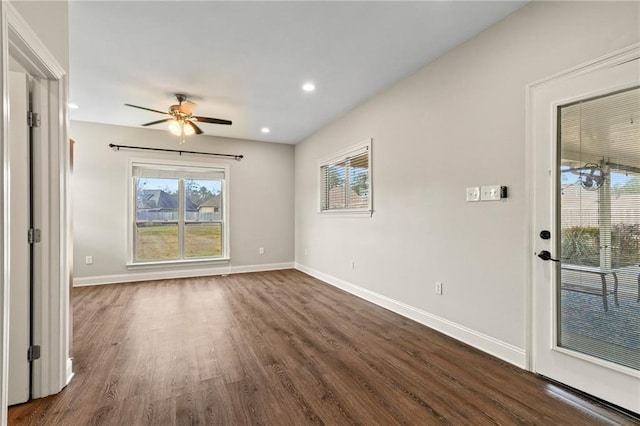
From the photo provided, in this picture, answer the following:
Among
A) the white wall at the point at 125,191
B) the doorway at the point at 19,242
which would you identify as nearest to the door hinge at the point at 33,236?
the doorway at the point at 19,242

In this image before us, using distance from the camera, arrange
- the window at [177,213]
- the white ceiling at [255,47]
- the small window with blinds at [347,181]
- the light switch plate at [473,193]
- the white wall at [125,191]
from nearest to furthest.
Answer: the white ceiling at [255,47] < the light switch plate at [473,193] < the small window with blinds at [347,181] < the white wall at [125,191] < the window at [177,213]

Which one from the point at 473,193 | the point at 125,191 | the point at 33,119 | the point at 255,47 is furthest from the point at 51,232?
the point at 125,191

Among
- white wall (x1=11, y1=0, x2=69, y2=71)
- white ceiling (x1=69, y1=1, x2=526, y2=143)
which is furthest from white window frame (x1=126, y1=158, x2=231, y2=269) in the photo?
white wall (x1=11, y1=0, x2=69, y2=71)

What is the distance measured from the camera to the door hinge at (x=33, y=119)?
183 cm

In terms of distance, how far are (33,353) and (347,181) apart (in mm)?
3892

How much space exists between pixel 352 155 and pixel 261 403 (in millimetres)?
3474

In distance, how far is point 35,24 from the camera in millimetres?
1637

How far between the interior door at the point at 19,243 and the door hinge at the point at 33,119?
0.02 m

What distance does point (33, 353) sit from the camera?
1.85m

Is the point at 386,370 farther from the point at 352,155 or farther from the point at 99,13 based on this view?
the point at 99,13

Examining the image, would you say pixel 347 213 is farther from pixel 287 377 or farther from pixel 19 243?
pixel 19 243

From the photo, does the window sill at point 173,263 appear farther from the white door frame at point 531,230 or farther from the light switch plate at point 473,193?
the white door frame at point 531,230

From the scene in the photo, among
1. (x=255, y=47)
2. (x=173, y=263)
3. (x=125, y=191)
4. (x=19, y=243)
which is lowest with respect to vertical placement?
(x=173, y=263)

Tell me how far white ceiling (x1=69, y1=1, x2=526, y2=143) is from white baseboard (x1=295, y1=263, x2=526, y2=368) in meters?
2.65
